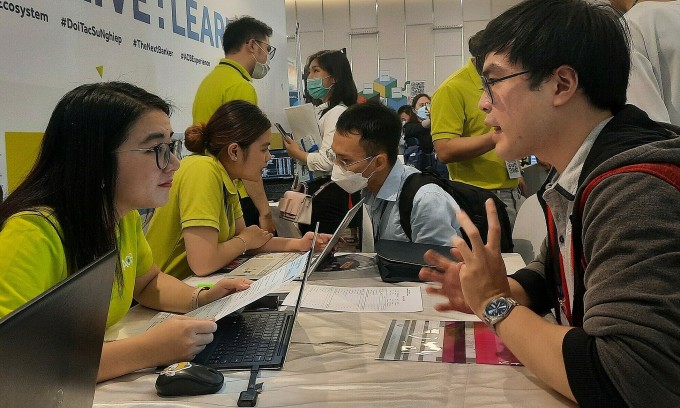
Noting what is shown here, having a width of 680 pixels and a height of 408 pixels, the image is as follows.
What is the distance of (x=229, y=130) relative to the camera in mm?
2438

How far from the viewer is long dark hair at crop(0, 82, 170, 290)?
1.26m

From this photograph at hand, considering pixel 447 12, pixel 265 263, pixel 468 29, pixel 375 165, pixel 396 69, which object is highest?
pixel 447 12

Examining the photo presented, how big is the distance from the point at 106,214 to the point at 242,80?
2.34 m

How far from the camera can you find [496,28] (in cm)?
115

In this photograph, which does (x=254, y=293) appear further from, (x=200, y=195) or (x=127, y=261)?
(x=200, y=195)

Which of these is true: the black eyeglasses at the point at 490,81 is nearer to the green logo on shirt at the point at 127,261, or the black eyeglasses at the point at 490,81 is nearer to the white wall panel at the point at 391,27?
the green logo on shirt at the point at 127,261

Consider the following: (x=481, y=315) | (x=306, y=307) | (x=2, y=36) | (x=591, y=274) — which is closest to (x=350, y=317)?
(x=306, y=307)

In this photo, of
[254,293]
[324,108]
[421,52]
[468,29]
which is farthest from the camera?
[421,52]

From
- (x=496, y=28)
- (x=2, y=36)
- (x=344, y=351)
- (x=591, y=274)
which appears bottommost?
(x=344, y=351)

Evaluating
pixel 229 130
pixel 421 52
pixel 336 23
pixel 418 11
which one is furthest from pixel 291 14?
pixel 229 130

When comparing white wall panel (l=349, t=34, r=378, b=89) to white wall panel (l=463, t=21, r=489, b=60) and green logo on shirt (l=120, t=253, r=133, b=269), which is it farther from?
green logo on shirt (l=120, t=253, r=133, b=269)

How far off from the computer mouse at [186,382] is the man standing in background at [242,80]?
214 centimetres

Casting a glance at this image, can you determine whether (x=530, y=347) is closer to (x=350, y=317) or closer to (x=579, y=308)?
(x=579, y=308)

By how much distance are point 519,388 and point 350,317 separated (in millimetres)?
520
